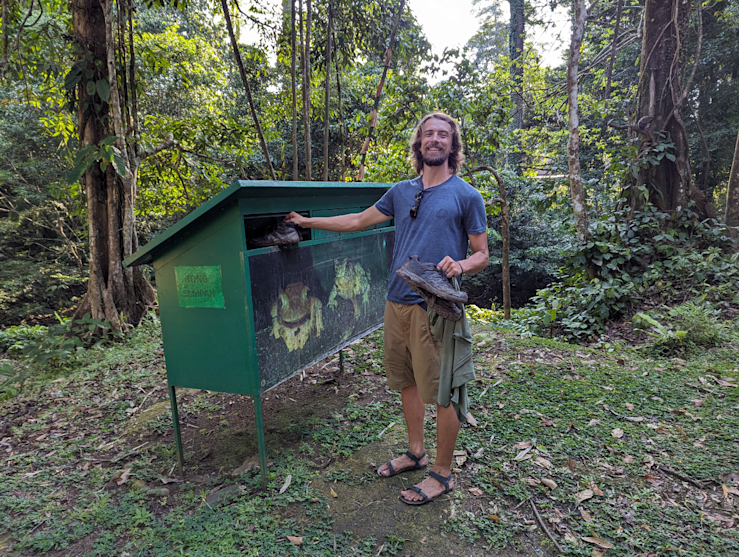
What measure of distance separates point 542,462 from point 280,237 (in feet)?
7.05

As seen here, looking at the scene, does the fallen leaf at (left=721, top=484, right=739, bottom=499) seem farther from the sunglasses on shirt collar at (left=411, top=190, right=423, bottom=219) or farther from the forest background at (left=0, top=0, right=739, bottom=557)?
the sunglasses on shirt collar at (left=411, top=190, right=423, bottom=219)

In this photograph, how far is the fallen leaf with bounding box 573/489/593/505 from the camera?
239 centimetres

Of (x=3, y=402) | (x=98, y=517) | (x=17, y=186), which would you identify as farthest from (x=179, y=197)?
(x=98, y=517)

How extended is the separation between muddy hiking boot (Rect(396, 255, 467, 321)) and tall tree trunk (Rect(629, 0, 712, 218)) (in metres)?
5.70

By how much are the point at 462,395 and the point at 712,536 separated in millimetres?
1325

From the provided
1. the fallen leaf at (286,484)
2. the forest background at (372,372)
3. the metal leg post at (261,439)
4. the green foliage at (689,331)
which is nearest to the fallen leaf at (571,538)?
the forest background at (372,372)

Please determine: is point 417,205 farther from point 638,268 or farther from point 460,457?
point 638,268

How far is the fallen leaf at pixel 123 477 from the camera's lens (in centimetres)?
272

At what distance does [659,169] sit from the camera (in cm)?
664

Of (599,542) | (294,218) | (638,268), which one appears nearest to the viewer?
(599,542)

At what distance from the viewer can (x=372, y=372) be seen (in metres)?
4.39

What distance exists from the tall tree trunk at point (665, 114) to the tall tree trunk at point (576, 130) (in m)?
0.79

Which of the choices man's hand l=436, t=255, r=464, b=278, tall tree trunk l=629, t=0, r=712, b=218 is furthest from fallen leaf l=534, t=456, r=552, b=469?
tall tree trunk l=629, t=0, r=712, b=218

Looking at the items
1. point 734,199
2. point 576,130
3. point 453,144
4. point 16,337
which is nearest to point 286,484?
point 453,144
